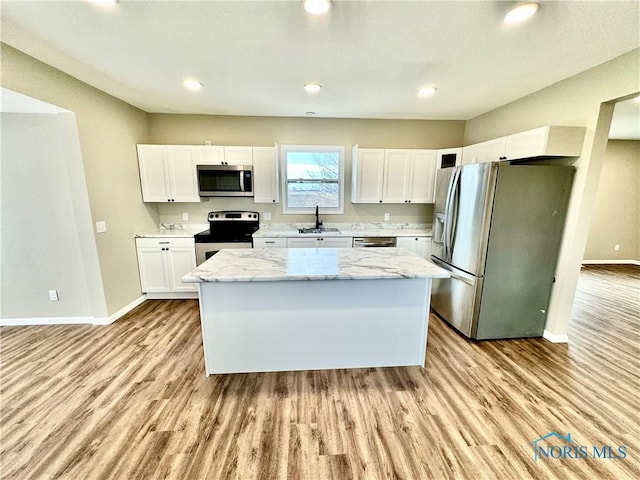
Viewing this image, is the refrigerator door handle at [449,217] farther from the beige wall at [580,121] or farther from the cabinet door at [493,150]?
the beige wall at [580,121]

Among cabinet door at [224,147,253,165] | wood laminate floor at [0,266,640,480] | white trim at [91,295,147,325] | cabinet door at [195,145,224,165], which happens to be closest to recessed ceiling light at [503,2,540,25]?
wood laminate floor at [0,266,640,480]

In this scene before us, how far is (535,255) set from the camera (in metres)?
2.60

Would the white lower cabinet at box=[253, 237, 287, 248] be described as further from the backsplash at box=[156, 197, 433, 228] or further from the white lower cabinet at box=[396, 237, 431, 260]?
the white lower cabinet at box=[396, 237, 431, 260]

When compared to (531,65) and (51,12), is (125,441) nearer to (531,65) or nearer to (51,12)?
(51,12)

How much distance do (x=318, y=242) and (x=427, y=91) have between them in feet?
7.52

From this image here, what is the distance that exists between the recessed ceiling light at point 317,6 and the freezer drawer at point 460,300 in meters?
2.64

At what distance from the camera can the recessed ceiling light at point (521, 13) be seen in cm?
150

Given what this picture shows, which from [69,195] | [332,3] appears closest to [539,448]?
[332,3]

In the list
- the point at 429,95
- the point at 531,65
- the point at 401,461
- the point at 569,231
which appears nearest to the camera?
the point at 401,461

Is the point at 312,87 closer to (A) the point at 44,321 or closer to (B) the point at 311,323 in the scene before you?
(B) the point at 311,323

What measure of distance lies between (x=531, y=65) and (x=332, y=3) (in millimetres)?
1940

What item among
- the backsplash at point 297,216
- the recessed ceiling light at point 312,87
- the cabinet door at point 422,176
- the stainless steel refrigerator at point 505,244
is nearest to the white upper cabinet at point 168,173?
the backsplash at point 297,216

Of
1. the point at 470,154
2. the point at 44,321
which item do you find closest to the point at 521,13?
the point at 470,154

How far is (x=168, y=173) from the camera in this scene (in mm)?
3668
